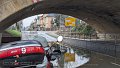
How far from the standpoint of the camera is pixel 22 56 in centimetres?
981

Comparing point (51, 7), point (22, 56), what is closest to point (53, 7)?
point (51, 7)

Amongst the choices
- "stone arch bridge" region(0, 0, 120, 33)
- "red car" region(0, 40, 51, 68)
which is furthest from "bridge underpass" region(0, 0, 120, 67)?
"red car" region(0, 40, 51, 68)

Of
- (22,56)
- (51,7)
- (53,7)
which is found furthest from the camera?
(53,7)

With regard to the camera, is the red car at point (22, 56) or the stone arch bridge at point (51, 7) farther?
the stone arch bridge at point (51, 7)

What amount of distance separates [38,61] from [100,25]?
37426 millimetres

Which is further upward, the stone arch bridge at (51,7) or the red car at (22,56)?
the stone arch bridge at (51,7)

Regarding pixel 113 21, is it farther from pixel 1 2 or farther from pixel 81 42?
pixel 1 2

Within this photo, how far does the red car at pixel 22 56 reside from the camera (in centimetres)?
963

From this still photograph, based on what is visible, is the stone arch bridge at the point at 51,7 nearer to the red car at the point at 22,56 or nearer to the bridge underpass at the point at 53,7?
the bridge underpass at the point at 53,7

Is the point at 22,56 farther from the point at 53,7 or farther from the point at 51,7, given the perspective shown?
the point at 53,7

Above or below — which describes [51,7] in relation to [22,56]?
above

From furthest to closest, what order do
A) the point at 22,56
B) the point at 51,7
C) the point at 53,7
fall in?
the point at 53,7
the point at 51,7
the point at 22,56

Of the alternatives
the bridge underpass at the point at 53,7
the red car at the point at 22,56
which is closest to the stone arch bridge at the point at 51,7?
the bridge underpass at the point at 53,7

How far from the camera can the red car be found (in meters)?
9.63
